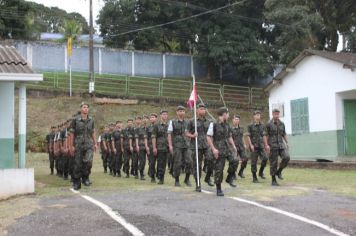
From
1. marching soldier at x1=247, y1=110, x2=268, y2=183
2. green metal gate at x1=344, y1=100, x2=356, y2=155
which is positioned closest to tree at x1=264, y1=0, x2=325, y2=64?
green metal gate at x1=344, y1=100, x2=356, y2=155

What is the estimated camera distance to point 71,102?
32.1 m

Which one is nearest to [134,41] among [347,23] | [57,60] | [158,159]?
[57,60]

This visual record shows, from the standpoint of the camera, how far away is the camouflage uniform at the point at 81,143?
12922 millimetres

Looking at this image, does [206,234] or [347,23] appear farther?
[347,23]

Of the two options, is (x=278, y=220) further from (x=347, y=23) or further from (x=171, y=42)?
(x=171, y=42)

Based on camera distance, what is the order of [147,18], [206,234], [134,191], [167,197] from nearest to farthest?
[206,234]
[167,197]
[134,191]
[147,18]

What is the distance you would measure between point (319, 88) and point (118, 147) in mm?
8873

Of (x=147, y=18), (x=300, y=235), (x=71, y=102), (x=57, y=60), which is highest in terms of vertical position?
(x=147, y=18)

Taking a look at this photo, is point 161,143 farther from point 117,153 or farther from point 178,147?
point 117,153

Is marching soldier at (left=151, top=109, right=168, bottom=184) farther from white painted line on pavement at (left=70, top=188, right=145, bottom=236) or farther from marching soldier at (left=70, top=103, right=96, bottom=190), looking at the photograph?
white painted line on pavement at (left=70, top=188, right=145, bottom=236)

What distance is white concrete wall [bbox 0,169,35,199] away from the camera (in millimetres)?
11875

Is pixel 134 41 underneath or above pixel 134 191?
above

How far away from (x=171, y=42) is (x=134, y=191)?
103 feet

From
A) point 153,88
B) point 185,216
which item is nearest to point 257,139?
point 185,216
